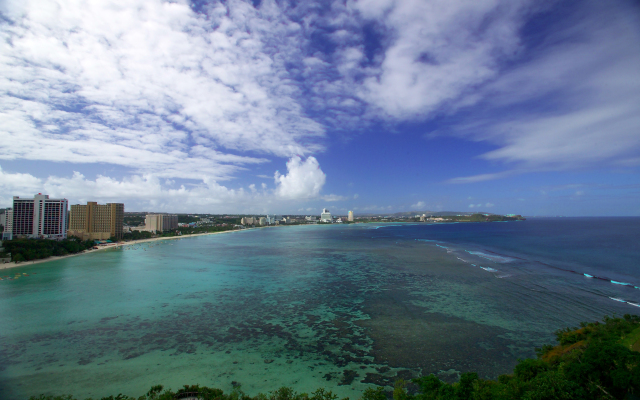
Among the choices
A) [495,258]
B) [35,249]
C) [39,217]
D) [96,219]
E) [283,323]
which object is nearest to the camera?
[283,323]

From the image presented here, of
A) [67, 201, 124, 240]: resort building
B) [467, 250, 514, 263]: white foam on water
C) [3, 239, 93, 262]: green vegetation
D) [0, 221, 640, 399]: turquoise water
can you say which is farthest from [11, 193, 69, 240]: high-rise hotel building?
[467, 250, 514, 263]: white foam on water

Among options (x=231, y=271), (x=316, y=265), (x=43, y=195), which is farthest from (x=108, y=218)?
(x=316, y=265)

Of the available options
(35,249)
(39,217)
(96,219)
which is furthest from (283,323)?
(96,219)

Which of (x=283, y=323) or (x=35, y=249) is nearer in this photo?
(x=283, y=323)

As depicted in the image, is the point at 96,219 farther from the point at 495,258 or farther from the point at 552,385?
the point at 552,385

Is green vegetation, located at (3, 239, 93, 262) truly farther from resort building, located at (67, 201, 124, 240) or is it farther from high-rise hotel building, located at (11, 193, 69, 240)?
resort building, located at (67, 201, 124, 240)

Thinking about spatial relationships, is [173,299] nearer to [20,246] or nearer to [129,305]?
[129,305]

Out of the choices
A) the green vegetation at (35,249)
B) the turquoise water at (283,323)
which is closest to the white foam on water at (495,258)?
the turquoise water at (283,323)
